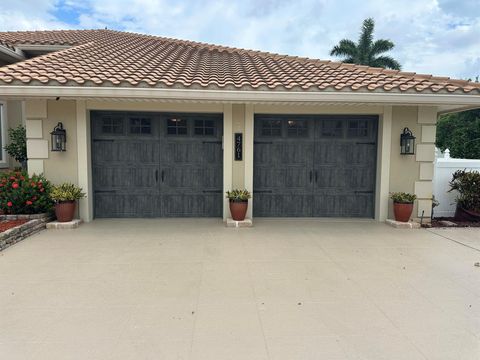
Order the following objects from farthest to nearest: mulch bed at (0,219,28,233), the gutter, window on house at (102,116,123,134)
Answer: window on house at (102,116,123,134) < the gutter < mulch bed at (0,219,28,233)

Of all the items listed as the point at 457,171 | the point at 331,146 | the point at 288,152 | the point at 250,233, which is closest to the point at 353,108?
the point at 331,146

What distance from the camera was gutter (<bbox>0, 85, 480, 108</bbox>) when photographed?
584 cm

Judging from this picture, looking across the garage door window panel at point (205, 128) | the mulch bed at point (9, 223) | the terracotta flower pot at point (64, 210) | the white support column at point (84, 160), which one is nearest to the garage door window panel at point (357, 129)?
the garage door window panel at point (205, 128)

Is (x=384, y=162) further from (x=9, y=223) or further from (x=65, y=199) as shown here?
(x=9, y=223)

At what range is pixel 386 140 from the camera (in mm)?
7258

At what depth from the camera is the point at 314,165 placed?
7.64 meters

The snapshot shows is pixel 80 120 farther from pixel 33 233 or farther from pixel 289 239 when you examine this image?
pixel 289 239

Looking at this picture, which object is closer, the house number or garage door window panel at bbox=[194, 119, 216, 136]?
the house number

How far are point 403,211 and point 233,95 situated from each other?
14.5 feet

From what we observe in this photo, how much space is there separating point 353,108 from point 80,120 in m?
6.05

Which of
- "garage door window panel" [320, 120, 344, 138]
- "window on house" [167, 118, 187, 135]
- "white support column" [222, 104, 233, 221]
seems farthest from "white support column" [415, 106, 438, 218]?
"window on house" [167, 118, 187, 135]

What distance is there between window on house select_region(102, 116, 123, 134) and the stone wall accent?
223 cm

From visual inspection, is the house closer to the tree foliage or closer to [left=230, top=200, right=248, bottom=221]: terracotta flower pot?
[left=230, top=200, right=248, bottom=221]: terracotta flower pot

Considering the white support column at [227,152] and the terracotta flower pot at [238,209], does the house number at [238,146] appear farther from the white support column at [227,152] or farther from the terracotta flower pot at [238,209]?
the terracotta flower pot at [238,209]
